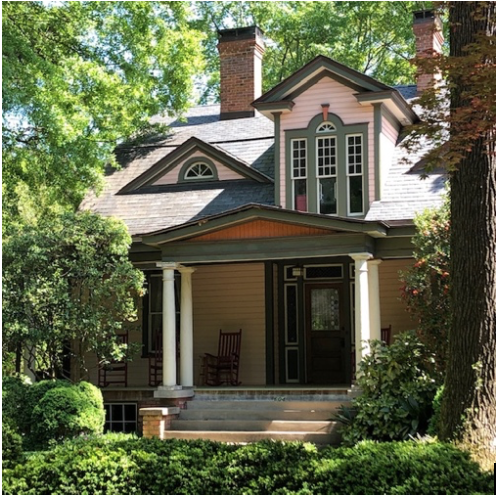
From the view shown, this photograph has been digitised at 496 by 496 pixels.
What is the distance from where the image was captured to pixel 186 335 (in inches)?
651

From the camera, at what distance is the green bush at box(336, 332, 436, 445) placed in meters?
12.9

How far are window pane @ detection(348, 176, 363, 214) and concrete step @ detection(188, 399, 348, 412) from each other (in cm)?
429

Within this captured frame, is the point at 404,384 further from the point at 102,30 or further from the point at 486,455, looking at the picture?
A: the point at 102,30

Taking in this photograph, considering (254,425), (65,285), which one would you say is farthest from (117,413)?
(254,425)

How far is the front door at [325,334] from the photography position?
1817 cm

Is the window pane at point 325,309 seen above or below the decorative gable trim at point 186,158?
below

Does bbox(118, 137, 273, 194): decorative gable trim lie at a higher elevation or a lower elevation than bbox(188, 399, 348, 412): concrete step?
higher

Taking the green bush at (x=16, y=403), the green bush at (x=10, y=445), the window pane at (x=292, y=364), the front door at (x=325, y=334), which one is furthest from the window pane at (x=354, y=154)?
the green bush at (x=10, y=445)

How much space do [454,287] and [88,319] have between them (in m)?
7.08

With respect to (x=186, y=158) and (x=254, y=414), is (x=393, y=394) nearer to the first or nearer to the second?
(x=254, y=414)

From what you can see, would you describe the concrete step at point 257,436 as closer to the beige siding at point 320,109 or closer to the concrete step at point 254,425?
the concrete step at point 254,425

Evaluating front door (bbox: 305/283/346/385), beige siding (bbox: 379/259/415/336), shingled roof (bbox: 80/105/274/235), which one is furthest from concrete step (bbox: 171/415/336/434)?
shingled roof (bbox: 80/105/274/235)

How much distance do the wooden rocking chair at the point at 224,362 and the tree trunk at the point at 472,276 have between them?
8.16 m

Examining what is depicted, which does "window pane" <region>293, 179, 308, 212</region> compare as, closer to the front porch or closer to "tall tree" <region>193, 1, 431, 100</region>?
the front porch
